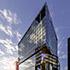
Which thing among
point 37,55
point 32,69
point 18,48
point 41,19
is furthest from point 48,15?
point 18,48

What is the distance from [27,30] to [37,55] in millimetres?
19114

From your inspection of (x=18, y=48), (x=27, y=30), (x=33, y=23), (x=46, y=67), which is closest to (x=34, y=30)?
(x=33, y=23)

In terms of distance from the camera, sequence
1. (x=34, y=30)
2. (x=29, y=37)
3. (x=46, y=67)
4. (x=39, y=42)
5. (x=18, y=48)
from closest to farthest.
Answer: (x=46, y=67) < (x=39, y=42) < (x=34, y=30) < (x=29, y=37) < (x=18, y=48)

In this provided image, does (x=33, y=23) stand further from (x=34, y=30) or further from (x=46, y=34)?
(x=46, y=34)

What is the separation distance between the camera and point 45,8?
82.4 meters

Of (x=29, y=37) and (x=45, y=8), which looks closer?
(x=45, y=8)

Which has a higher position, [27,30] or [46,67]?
[27,30]

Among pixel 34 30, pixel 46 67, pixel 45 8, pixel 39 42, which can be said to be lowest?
pixel 46 67

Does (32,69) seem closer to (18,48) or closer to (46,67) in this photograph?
(46,67)

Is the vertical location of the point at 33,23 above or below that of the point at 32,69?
above

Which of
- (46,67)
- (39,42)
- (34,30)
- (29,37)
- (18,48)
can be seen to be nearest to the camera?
(46,67)

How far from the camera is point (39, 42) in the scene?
8181 centimetres

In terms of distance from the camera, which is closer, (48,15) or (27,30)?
(48,15)

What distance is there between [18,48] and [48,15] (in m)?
37.7
